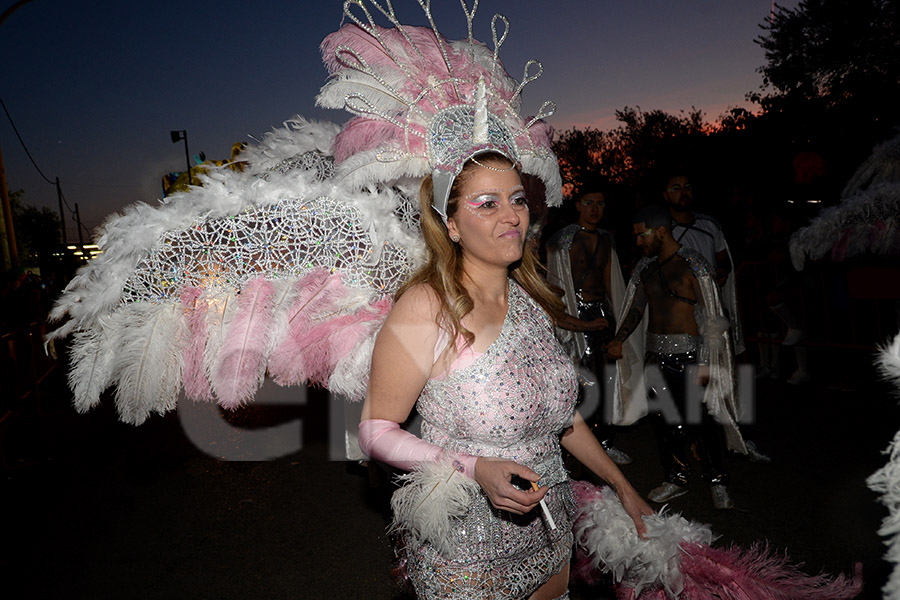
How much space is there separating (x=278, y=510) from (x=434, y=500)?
3.37 meters

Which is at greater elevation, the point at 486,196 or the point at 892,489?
the point at 486,196

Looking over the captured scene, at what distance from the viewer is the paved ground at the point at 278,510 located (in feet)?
11.4

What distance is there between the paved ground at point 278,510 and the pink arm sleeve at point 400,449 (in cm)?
150

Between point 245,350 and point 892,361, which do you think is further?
point 245,350

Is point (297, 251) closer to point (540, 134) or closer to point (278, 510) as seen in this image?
point (540, 134)

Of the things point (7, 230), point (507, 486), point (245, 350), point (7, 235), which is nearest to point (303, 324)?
point (245, 350)

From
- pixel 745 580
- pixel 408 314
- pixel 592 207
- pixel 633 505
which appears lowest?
pixel 745 580

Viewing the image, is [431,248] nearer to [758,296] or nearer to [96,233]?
[96,233]

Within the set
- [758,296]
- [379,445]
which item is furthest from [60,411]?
[758,296]

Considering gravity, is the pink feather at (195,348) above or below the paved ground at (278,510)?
above

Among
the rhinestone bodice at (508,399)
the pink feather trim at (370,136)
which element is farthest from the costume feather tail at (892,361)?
the pink feather trim at (370,136)

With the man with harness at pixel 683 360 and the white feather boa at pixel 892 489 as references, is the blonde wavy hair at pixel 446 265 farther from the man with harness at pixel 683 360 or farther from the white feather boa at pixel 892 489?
the man with harness at pixel 683 360

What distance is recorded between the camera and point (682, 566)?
71.6 inches

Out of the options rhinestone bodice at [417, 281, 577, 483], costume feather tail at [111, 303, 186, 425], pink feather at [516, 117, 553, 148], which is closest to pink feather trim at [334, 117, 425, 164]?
pink feather at [516, 117, 553, 148]
